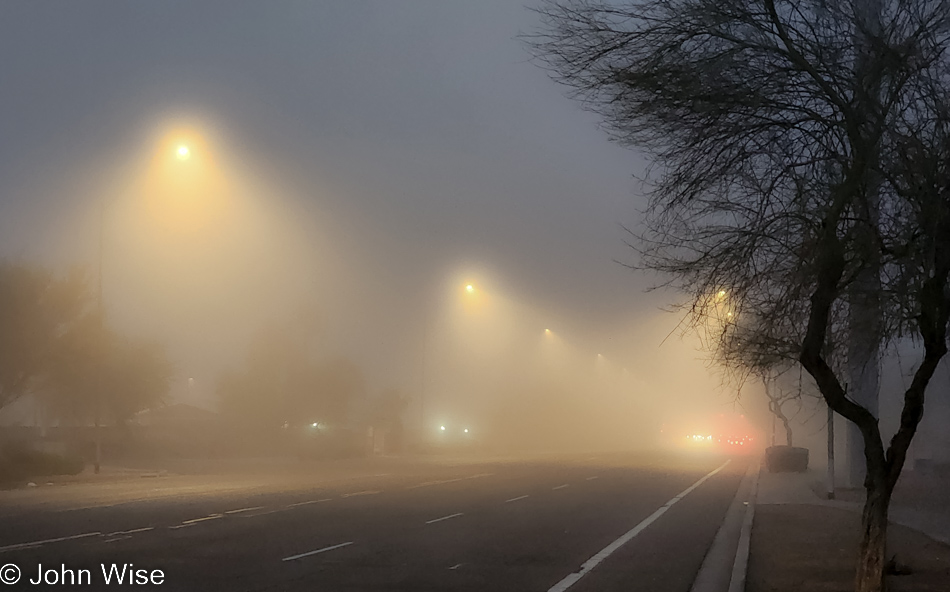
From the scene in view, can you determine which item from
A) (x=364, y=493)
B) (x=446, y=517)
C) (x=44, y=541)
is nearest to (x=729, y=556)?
(x=446, y=517)

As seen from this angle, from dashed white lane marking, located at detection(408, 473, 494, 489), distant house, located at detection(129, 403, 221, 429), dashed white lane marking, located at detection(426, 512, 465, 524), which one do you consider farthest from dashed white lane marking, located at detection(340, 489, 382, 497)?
distant house, located at detection(129, 403, 221, 429)

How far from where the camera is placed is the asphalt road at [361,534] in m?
13.5

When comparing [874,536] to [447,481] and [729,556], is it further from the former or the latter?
[447,481]

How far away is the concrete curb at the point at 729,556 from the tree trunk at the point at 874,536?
1835 mm

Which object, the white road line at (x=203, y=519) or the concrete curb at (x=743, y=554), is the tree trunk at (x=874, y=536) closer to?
the concrete curb at (x=743, y=554)

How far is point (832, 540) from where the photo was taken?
724 inches

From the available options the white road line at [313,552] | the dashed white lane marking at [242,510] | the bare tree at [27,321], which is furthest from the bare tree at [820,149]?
the bare tree at [27,321]

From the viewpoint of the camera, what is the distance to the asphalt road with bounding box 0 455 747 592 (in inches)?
533

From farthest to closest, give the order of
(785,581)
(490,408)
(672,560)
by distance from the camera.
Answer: (490,408), (672,560), (785,581)

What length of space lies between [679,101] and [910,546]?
1056 centimetres

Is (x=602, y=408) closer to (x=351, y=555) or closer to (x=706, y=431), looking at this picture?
(x=706, y=431)

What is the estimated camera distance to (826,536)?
19125 mm

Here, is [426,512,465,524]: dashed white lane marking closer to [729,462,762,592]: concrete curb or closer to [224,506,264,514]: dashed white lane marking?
[224,506,264,514]: dashed white lane marking

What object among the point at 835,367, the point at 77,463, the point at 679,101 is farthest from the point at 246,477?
the point at 679,101
